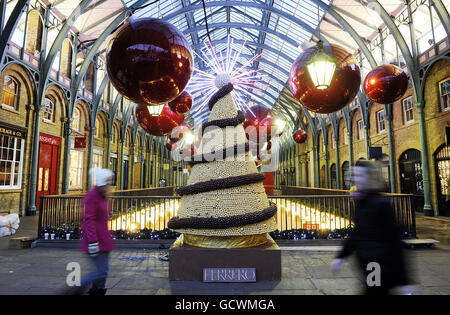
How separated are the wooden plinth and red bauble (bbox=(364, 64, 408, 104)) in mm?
4177

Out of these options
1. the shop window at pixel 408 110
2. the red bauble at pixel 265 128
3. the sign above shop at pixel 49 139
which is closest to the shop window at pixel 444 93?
the shop window at pixel 408 110

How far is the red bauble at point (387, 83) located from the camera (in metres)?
5.47

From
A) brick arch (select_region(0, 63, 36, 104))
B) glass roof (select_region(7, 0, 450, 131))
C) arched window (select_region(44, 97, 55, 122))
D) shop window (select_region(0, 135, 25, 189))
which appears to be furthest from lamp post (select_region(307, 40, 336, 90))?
arched window (select_region(44, 97, 55, 122))

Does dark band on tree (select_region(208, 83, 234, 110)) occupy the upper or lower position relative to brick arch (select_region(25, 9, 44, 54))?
lower

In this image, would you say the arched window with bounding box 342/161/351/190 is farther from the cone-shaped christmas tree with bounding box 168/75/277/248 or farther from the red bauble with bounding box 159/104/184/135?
the cone-shaped christmas tree with bounding box 168/75/277/248

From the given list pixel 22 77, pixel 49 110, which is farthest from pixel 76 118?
pixel 22 77

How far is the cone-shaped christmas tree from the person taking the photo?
344 cm

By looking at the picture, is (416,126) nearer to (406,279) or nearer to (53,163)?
(406,279)

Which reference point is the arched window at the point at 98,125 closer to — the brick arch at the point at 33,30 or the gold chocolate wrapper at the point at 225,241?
the brick arch at the point at 33,30

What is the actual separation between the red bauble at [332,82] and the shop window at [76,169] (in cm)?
1558

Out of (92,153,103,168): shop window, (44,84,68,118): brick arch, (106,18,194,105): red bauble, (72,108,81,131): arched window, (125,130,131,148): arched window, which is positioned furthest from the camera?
(125,130,131,148): arched window
